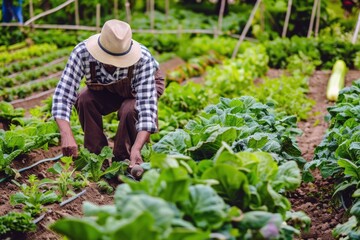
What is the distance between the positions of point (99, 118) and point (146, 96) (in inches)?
20.8

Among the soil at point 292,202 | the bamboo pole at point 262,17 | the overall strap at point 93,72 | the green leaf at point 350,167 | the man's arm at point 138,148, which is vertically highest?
the overall strap at point 93,72

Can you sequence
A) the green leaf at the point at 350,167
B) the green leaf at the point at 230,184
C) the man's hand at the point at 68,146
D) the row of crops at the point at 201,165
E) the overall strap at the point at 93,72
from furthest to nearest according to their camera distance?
1. the overall strap at the point at 93,72
2. the man's hand at the point at 68,146
3. the green leaf at the point at 350,167
4. the green leaf at the point at 230,184
5. the row of crops at the point at 201,165

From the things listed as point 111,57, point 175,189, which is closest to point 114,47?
point 111,57

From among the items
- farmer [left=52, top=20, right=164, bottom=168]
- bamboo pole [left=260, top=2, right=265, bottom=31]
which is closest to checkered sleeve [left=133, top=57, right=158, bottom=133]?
farmer [left=52, top=20, right=164, bottom=168]

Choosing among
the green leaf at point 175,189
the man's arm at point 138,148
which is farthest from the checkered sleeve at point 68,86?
the green leaf at point 175,189

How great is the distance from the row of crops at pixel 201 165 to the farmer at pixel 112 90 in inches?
8.5

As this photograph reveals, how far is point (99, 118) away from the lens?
5.02 m

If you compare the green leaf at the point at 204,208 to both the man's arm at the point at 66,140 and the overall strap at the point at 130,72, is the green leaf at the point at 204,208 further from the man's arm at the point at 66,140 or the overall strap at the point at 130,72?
the overall strap at the point at 130,72

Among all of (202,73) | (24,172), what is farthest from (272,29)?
(24,172)

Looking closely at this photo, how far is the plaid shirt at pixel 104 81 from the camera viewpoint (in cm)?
459

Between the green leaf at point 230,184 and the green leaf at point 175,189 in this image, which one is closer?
the green leaf at point 175,189

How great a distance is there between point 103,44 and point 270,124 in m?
1.38

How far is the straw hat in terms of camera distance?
14.7 feet

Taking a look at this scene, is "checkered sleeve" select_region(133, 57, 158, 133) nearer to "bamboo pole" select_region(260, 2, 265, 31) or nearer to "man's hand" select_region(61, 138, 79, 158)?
"man's hand" select_region(61, 138, 79, 158)
